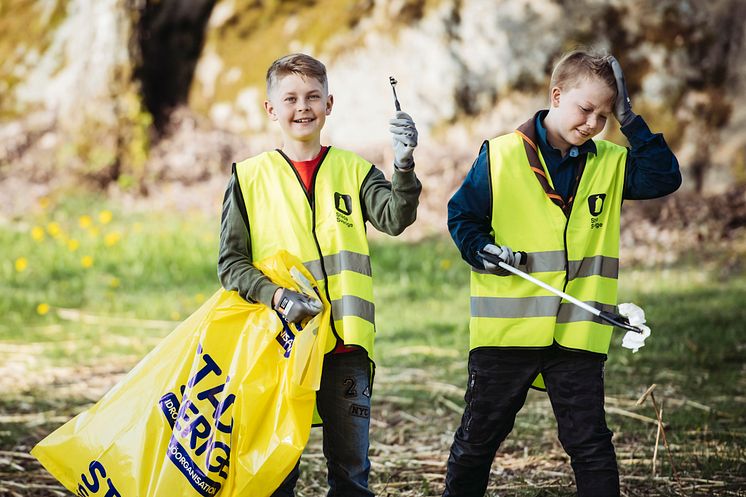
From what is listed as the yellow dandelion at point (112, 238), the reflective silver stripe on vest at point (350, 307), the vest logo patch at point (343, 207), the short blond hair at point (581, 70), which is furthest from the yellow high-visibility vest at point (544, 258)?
the yellow dandelion at point (112, 238)

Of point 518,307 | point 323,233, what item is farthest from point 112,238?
point 518,307

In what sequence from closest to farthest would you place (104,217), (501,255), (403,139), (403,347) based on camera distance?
1. (403,139)
2. (501,255)
3. (403,347)
4. (104,217)

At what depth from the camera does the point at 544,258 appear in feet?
11.8

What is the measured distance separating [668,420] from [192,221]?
21.4ft

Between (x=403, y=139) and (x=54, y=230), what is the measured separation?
7.26m

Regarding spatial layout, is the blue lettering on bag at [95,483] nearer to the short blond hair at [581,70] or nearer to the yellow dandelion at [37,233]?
the short blond hair at [581,70]

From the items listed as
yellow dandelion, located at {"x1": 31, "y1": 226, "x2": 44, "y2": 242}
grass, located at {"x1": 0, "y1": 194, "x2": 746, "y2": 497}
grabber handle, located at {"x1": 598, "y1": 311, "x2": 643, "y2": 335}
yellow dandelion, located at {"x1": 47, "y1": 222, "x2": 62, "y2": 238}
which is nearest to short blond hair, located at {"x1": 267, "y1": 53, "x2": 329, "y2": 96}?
grabber handle, located at {"x1": 598, "y1": 311, "x2": 643, "y2": 335}

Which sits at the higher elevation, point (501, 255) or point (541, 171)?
point (541, 171)

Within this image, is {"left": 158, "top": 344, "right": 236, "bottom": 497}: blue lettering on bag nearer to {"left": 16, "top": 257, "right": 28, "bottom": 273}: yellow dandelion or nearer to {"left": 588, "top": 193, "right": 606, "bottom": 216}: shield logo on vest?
{"left": 588, "top": 193, "right": 606, "bottom": 216}: shield logo on vest

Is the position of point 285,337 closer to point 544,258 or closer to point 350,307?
point 350,307

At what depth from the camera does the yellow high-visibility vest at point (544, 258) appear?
141 inches

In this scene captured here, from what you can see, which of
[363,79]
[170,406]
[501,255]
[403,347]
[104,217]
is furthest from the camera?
[363,79]

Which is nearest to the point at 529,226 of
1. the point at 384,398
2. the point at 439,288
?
the point at 384,398

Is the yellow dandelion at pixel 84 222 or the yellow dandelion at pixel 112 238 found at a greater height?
the yellow dandelion at pixel 84 222
